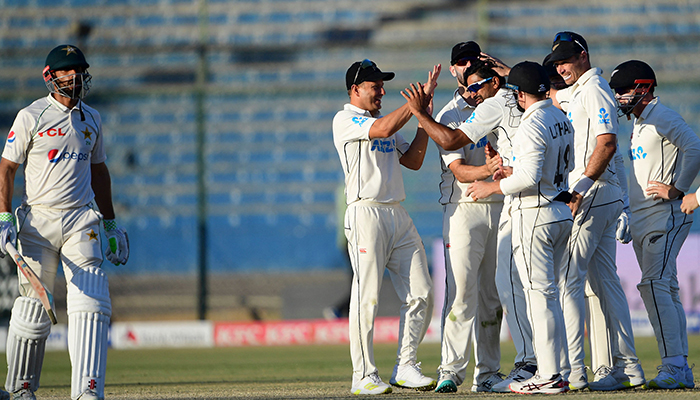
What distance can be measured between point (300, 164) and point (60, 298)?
444cm

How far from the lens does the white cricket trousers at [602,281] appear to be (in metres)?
4.87

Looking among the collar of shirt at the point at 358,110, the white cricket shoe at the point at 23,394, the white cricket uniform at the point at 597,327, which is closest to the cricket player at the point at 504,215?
the collar of shirt at the point at 358,110

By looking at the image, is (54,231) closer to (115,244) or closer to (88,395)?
(115,244)

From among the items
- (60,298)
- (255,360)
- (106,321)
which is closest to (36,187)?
(106,321)

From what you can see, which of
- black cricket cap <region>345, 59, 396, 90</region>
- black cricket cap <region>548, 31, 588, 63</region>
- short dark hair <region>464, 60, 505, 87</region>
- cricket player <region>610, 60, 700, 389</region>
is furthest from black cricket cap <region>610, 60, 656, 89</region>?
black cricket cap <region>345, 59, 396, 90</region>

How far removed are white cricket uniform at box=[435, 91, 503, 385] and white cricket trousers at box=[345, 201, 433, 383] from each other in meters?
0.18

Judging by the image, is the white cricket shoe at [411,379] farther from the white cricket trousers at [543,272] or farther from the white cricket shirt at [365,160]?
the white cricket shirt at [365,160]

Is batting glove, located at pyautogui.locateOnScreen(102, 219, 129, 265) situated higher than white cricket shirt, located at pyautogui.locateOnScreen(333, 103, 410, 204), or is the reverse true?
white cricket shirt, located at pyautogui.locateOnScreen(333, 103, 410, 204)

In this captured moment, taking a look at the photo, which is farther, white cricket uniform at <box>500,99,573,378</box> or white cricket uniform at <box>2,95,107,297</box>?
white cricket uniform at <box>2,95,107,297</box>

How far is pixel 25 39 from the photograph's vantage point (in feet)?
50.4

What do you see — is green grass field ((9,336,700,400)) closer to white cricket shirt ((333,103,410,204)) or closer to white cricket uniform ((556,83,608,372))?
white cricket uniform ((556,83,608,372))

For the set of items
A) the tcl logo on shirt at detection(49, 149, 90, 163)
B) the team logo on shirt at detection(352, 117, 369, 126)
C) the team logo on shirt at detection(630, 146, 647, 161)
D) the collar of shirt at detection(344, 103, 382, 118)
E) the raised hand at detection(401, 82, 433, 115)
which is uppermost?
the raised hand at detection(401, 82, 433, 115)

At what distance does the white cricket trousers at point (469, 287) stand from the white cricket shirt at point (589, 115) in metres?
0.60

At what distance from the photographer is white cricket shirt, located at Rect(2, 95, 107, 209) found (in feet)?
15.0
